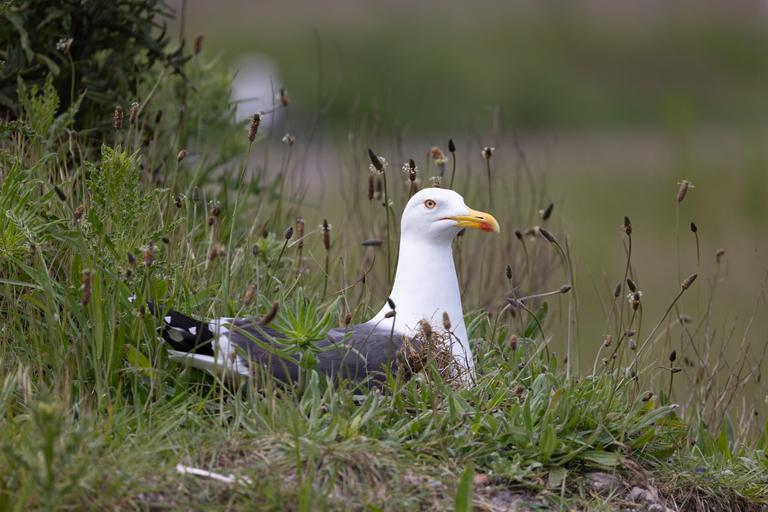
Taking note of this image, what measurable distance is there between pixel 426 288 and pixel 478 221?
0.96 feet

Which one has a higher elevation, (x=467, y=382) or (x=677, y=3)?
(x=677, y=3)

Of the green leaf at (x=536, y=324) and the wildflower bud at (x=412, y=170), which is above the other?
the wildflower bud at (x=412, y=170)

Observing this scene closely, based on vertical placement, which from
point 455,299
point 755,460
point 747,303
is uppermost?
point 455,299

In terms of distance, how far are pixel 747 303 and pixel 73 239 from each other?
731cm

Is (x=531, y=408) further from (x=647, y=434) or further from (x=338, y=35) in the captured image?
(x=338, y=35)

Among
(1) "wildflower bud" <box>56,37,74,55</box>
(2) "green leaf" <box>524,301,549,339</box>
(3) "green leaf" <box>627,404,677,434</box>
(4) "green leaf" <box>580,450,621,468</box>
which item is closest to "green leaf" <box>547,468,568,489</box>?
(4) "green leaf" <box>580,450,621,468</box>

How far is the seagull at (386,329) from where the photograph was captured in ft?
11.9

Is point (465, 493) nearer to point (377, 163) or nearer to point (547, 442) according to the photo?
point (547, 442)

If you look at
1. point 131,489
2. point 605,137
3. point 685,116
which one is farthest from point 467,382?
point 605,137

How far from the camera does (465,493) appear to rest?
322 centimetres

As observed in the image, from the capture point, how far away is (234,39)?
74.3 ft

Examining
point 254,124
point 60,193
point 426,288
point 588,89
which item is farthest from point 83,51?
point 588,89

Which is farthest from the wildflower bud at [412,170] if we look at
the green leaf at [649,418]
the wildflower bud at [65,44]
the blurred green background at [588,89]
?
the blurred green background at [588,89]

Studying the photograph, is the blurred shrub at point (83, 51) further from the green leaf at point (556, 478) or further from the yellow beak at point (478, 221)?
the green leaf at point (556, 478)
